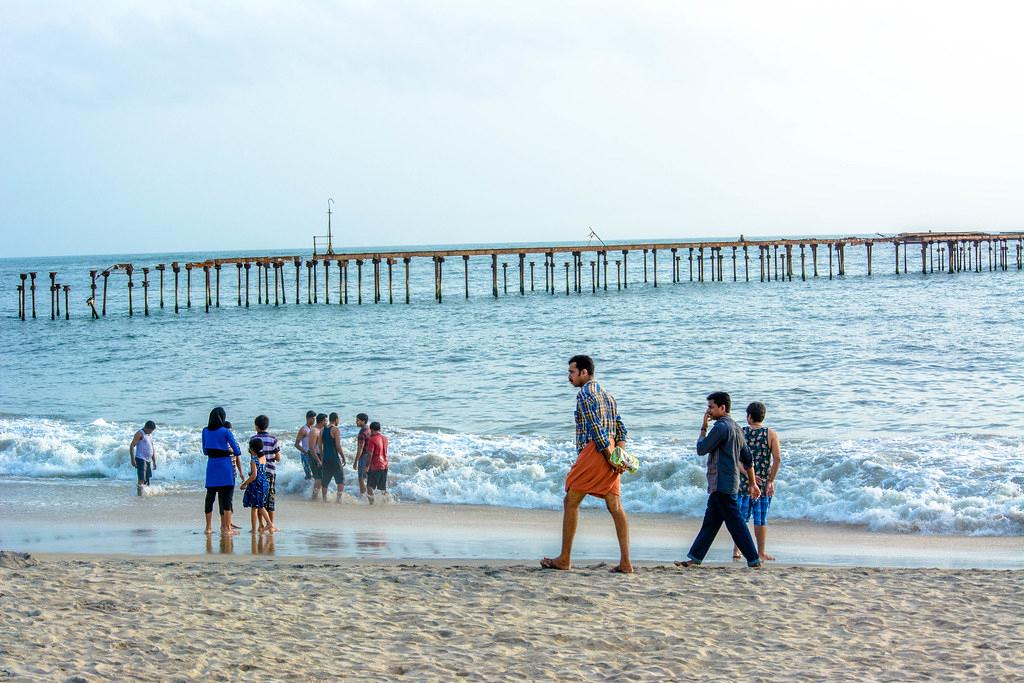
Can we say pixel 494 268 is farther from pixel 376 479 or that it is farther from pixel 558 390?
pixel 376 479

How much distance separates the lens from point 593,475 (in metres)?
7.57

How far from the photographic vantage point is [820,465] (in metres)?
13.4

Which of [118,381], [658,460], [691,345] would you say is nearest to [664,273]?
[691,345]

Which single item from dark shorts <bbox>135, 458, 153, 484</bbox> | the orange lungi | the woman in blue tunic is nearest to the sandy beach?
the orange lungi

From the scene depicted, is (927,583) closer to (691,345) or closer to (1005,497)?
(1005,497)

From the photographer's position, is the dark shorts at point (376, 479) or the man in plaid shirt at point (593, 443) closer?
the man in plaid shirt at point (593, 443)

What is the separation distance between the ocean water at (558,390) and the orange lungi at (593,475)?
15.6ft

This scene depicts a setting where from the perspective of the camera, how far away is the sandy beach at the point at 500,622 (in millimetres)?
5680

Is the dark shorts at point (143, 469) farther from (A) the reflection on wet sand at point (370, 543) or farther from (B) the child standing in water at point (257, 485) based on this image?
(A) the reflection on wet sand at point (370, 543)

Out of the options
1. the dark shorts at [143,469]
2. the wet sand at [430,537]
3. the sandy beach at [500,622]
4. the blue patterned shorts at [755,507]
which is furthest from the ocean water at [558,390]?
the sandy beach at [500,622]

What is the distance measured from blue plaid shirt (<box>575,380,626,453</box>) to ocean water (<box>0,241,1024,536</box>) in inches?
194

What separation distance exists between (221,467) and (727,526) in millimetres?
4981

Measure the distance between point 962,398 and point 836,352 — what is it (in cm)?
915

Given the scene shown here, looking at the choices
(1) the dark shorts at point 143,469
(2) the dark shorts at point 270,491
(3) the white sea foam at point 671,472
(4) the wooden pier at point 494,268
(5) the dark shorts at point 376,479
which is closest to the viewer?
(2) the dark shorts at point 270,491
